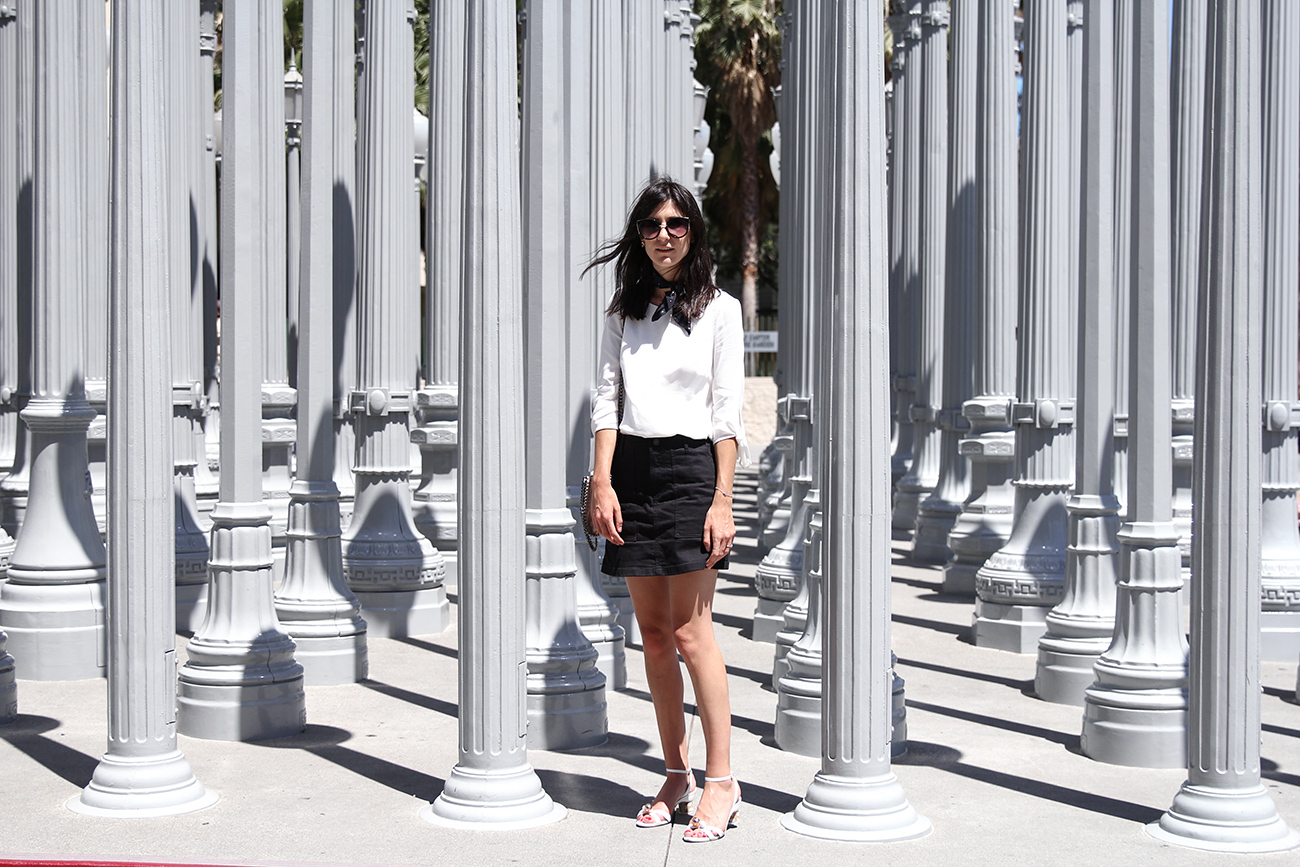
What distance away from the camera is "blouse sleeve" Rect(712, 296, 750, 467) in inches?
217

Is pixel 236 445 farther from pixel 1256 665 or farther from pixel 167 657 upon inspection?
pixel 1256 665

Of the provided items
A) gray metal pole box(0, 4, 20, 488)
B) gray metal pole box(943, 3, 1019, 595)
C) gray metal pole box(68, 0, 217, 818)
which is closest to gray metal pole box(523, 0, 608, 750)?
gray metal pole box(68, 0, 217, 818)

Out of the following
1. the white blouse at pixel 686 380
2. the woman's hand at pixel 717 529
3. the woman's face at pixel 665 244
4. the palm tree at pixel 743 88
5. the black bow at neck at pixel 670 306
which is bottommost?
the woman's hand at pixel 717 529

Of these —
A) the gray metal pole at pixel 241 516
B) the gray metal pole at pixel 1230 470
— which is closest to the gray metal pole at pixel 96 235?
the gray metal pole at pixel 241 516

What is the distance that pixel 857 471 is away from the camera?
5.43m

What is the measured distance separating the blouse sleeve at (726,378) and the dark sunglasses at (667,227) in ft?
1.08

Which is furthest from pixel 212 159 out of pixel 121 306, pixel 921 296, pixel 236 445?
pixel 121 306

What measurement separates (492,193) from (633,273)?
2.08ft

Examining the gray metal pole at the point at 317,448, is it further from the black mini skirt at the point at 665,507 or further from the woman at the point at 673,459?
the black mini skirt at the point at 665,507

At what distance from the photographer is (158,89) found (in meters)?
5.65

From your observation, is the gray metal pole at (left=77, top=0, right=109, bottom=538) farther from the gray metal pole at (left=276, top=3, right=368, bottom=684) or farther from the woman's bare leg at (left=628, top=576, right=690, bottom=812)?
the woman's bare leg at (left=628, top=576, right=690, bottom=812)

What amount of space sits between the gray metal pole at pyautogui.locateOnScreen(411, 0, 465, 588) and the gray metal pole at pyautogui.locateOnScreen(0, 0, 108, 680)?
2328mm

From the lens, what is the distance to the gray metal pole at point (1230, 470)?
17.7 ft

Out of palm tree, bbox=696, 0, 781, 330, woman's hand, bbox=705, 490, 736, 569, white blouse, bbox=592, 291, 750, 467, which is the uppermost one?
palm tree, bbox=696, 0, 781, 330
